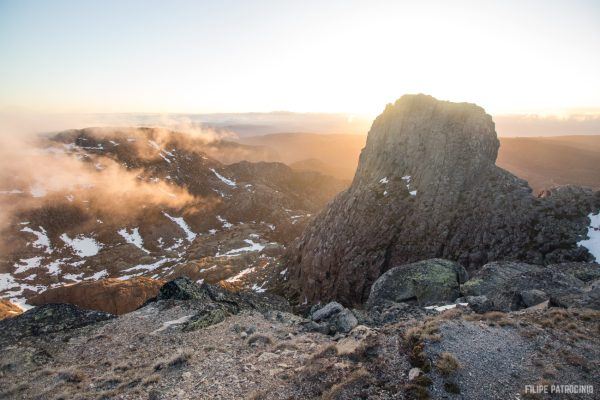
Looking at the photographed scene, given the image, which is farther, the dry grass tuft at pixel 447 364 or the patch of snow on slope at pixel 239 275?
the patch of snow on slope at pixel 239 275

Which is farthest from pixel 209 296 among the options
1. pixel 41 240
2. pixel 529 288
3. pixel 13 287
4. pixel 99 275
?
pixel 41 240

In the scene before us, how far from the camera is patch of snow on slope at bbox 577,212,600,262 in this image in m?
48.0

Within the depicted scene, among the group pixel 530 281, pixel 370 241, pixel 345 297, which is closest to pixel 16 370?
pixel 530 281

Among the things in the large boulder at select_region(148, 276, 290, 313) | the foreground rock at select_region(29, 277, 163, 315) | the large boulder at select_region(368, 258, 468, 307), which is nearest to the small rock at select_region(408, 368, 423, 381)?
the large boulder at select_region(368, 258, 468, 307)

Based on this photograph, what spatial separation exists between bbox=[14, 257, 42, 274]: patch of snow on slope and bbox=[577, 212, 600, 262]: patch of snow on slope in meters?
205

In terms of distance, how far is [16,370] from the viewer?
75.8ft

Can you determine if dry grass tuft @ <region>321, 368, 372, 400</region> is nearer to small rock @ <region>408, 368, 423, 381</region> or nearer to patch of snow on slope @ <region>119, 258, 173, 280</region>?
small rock @ <region>408, 368, 423, 381</region>

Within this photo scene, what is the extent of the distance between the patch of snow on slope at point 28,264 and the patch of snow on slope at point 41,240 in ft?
27.7

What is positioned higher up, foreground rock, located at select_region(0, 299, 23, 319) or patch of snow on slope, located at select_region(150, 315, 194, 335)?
patch of snow on slope, located at select_region(150, 315, 194, 335)

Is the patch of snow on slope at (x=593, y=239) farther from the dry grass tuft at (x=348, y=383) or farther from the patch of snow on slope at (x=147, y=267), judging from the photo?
the patch of snow on slope at (x=147, y=267)

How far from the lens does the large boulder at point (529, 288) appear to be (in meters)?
24.7

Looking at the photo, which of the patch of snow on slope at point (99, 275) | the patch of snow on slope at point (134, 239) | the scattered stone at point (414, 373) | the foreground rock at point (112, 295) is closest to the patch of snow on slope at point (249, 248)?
the patch of snow on slope at point (99, 275)

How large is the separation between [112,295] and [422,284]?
69.6 m

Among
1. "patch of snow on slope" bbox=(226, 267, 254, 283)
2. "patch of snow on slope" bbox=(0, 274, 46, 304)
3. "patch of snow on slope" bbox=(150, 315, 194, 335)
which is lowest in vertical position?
"patch of snow on slope" bbox=(0, 274, 46, 304)
